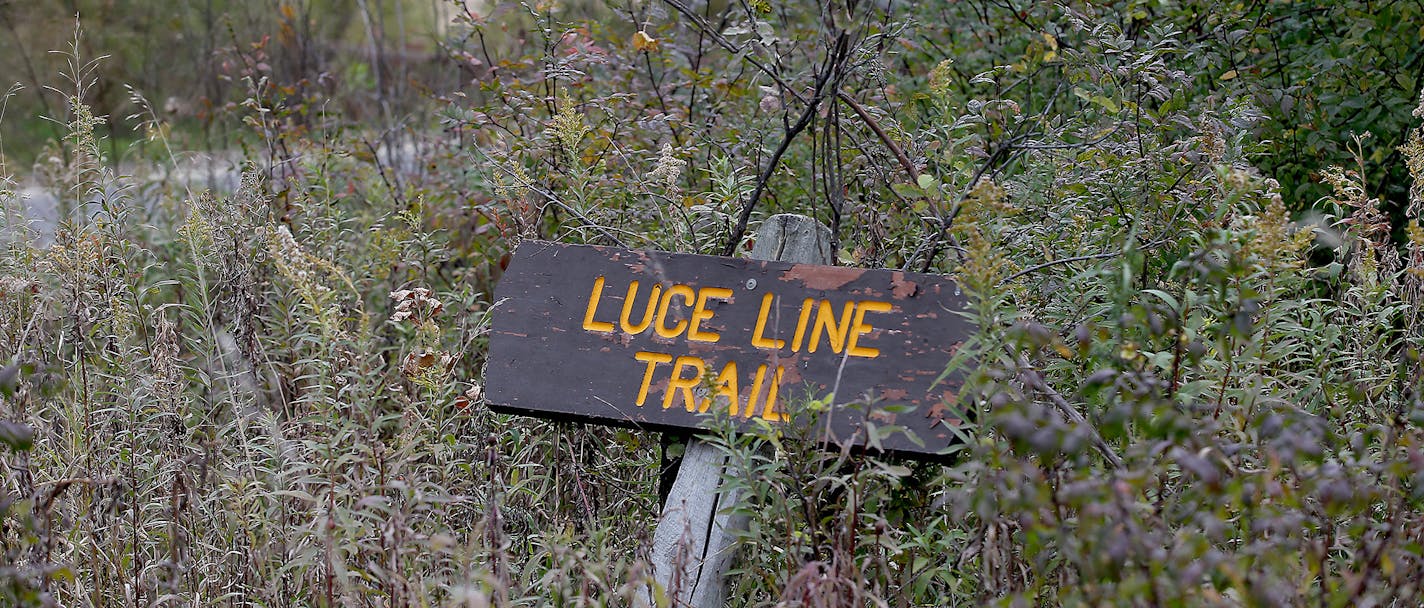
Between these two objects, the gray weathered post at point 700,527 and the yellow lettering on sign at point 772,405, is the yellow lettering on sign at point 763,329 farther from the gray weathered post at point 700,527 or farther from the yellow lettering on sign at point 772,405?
the gray weathered post at point 700,527

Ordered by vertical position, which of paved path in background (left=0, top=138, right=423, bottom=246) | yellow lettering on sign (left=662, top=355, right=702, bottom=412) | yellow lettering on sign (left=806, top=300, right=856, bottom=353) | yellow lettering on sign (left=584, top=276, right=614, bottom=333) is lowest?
paved path in background (left=0, top=138, right=423, bottom=246)

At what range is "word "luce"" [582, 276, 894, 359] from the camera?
92.8 inches

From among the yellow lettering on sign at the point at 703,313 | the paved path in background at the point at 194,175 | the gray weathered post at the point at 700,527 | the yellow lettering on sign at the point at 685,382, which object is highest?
the yellow lettering on sign at the point at 703,313

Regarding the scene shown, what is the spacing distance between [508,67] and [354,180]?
138cm

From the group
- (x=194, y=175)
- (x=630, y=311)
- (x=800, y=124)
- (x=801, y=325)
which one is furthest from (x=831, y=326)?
(x=194, y=175)

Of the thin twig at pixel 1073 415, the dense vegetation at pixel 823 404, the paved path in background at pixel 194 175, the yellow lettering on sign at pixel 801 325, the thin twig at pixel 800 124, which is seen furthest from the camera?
the paved path in background at pixel 194 175

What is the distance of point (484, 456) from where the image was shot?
2816 mm

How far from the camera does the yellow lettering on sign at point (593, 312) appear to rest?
250 cm

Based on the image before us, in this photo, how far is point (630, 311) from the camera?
250cm

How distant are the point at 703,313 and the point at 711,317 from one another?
0.07ft

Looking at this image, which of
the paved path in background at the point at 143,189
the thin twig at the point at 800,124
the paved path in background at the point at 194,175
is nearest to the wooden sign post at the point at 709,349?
the thin twig at the point at 800,124

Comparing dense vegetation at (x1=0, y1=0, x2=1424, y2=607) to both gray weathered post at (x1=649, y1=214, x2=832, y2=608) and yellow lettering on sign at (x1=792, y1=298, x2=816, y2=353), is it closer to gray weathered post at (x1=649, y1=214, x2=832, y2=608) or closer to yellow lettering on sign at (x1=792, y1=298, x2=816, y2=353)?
gray weathered post at (x1=649, y1=214, x2=832, y2=608)

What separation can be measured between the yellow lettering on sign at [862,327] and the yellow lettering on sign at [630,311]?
43 centimetres

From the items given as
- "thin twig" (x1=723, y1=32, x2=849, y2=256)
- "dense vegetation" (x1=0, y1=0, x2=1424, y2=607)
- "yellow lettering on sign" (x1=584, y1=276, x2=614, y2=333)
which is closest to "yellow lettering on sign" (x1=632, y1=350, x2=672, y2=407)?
"yellow lettering on sign" (x1=584, y1=276, x2=614, y2=333)
